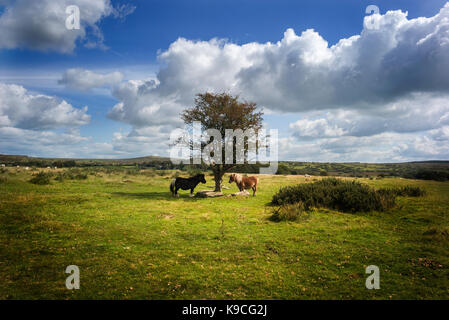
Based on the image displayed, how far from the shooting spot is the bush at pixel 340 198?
15961mm

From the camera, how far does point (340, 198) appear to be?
17.1 meters

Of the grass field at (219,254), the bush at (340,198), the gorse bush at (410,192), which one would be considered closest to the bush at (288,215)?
the grass field at (219,254)

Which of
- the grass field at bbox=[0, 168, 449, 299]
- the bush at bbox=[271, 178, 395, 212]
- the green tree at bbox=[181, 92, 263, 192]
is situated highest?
the green tree at bbox=[181, 92, 263, 192]

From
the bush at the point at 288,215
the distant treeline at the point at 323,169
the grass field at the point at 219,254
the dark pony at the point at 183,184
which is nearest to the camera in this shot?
the grass field at the point at 219,254

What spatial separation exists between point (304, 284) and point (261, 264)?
5.44ft

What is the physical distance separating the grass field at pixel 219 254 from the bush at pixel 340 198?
802mm

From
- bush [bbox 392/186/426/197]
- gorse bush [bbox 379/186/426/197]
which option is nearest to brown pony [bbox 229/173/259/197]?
gorse bush [bbox 379/186/426/197]

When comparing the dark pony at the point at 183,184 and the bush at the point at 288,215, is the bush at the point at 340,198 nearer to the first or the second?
the bush at the point at 288,215

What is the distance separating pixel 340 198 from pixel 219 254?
11929 millimetres

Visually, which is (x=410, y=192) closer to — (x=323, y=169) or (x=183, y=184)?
(x=183, y=184)

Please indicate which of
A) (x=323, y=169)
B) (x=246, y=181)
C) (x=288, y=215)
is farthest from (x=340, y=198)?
(x=323, y=169)

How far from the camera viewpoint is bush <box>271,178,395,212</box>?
52.4ft

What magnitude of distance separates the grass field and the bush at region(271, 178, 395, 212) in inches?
31.6

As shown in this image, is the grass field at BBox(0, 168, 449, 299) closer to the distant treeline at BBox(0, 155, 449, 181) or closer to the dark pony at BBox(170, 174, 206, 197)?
the dark pony at BBox(170, 174, 206, 197)
